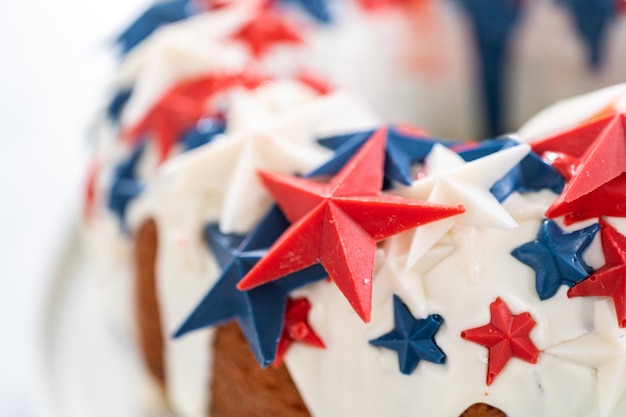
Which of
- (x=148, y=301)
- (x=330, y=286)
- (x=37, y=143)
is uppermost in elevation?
(x=330, y=286)

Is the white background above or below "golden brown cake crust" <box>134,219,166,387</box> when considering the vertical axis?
below

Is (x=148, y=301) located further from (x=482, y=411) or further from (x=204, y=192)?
(x=482, y=411)

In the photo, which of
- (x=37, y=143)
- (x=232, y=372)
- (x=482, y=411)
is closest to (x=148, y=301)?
(x=232, y=372)

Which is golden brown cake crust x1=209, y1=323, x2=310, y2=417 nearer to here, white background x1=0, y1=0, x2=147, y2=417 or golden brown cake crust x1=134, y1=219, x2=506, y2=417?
golden brown cake crust x1=134, y1=219, x2=506, y2=417

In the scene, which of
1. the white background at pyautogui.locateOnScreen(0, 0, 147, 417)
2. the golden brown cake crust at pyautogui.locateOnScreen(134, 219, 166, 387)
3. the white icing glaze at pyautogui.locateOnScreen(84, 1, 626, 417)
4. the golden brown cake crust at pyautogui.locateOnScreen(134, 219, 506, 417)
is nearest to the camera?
the white icing glaze at pyautogui.locateOnScreen(84, 1, 626, 417)

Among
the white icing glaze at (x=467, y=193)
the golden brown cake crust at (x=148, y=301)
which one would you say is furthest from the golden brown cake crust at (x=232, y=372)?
the white icing glaze at (x=467, y=193)

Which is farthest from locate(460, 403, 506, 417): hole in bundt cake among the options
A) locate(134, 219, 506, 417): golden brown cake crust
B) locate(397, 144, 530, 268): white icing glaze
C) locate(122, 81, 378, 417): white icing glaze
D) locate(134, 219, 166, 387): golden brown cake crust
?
locate(134, 219, 166, 387): golden brown cake crust
